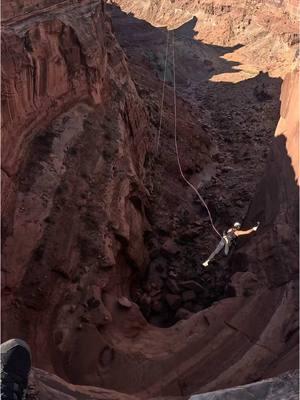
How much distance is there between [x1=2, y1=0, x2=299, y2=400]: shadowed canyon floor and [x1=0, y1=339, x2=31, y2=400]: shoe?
44 cm

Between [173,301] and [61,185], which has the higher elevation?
[61,185]

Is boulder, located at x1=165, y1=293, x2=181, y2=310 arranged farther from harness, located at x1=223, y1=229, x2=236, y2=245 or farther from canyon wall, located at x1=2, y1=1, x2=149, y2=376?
harness, located at x1=223, y1=229, x2=236, y2=245

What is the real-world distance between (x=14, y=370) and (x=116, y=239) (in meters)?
6.34

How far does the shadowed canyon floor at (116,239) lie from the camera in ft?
31.8

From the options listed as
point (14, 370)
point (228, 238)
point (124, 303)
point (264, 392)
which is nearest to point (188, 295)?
point (228, 238)

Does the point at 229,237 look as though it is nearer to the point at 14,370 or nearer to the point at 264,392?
the point at 264,392

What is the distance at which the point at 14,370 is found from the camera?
6.46 m

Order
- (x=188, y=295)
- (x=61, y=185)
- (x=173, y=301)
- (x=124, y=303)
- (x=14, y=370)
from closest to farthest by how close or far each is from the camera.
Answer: (x=14, y=370) < (x=124, y=303) < (x=61, y=185) < (x=173, y=301) < (x=188, y=295)

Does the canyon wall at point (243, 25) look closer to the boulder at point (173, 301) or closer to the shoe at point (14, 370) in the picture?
the boulder at point (173, 301)

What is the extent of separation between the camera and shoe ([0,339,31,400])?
6.13m

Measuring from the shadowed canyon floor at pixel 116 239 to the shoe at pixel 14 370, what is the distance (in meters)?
0.44

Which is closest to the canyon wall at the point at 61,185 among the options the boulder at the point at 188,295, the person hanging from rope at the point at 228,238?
the boulder at the point at 188,295

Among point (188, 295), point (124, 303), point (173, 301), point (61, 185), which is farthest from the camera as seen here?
point (188, 295)

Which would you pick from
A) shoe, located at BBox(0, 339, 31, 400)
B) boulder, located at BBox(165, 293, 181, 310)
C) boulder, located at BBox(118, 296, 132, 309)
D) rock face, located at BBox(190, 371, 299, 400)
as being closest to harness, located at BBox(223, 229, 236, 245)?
boulder, located at BBox(165, 293, 181, 310)
